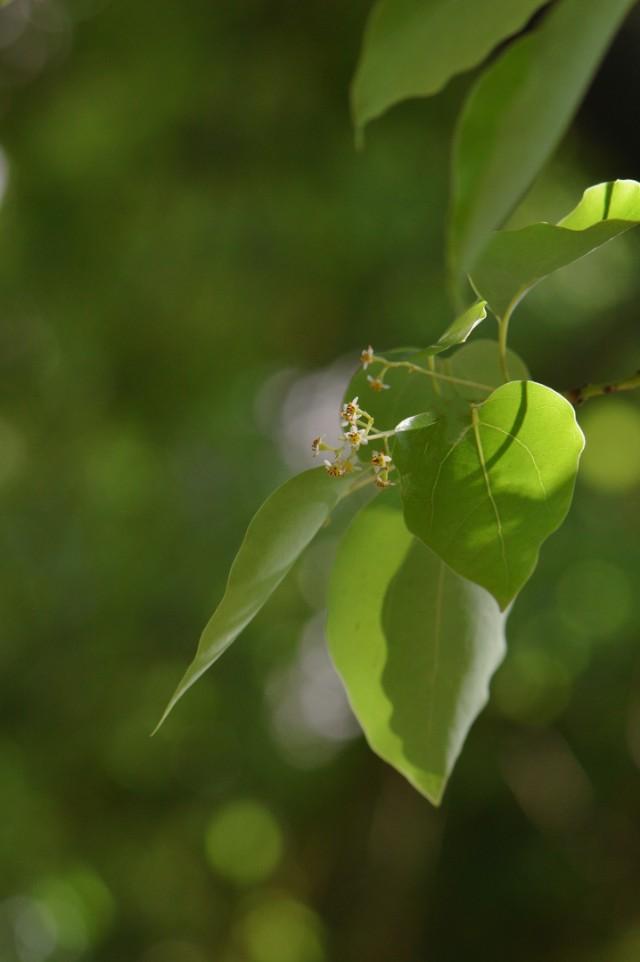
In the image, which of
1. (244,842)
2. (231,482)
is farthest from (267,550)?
(244,842)

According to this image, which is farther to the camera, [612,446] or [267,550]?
[612,446]

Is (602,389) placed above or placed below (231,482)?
above

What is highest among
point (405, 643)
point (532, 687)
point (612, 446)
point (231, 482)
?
point (405, 643)

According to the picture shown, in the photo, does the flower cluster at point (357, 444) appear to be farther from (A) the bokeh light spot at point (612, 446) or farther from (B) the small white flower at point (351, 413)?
(A) the bokeh light spot at point (612, 446)

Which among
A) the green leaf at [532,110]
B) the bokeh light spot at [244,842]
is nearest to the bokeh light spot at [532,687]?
the bokeh light spot at [244,842]

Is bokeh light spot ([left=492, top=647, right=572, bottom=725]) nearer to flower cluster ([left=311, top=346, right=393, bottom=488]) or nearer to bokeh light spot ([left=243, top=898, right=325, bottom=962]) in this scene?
bokeh light spot ([left=243, top=898, right=325, bottom=962])

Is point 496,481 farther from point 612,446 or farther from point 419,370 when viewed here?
point 612,446

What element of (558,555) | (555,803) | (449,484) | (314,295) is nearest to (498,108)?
(449,484)
